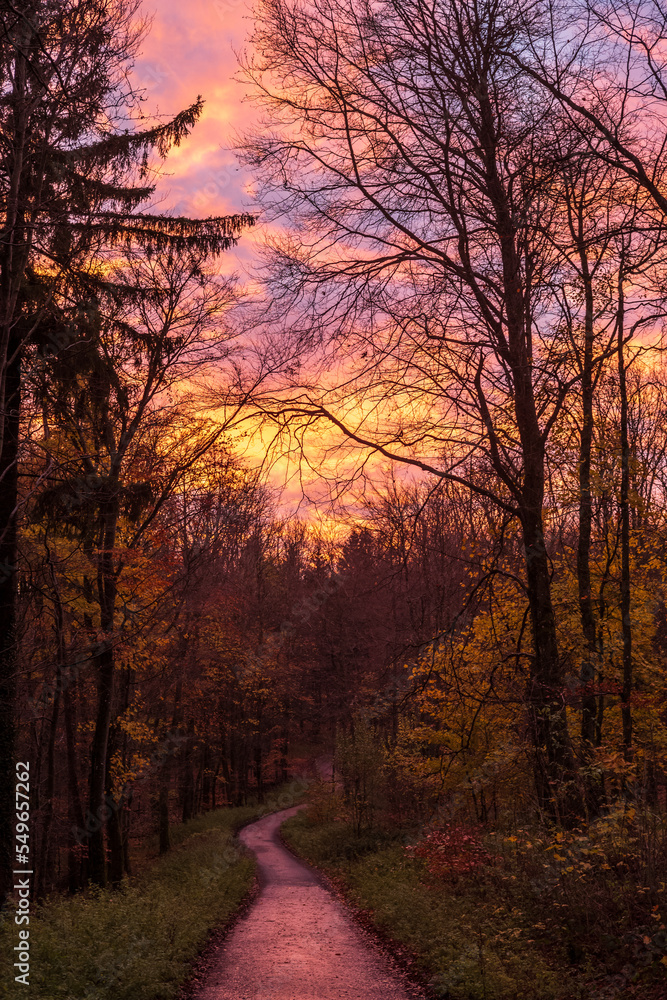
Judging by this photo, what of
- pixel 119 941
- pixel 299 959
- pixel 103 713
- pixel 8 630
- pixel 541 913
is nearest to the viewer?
pixel 119 941

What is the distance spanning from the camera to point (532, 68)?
21.3 ft

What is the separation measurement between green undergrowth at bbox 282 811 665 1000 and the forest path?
538 mm

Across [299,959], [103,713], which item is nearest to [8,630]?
[103,713]

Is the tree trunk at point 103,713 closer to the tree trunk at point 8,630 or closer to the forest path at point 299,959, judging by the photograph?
the tree trunk at point 8,630

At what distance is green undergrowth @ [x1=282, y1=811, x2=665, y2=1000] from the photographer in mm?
6629

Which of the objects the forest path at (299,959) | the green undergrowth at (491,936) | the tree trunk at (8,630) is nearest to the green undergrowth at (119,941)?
the forest path at (299,959)

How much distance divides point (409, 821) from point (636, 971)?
1353 centimetres

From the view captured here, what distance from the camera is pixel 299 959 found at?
9.49m

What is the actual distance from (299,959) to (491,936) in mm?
2768

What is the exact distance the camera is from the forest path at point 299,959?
7.95 m

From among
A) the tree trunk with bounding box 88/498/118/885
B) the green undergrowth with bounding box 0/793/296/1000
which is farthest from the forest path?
the tree trunk with bounding box 88/498/118/885

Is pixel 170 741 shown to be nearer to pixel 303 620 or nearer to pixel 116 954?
pixel 303 620

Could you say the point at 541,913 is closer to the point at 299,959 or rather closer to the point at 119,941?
the point at 299,959

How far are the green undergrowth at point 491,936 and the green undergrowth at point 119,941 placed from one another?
9.68 feet
